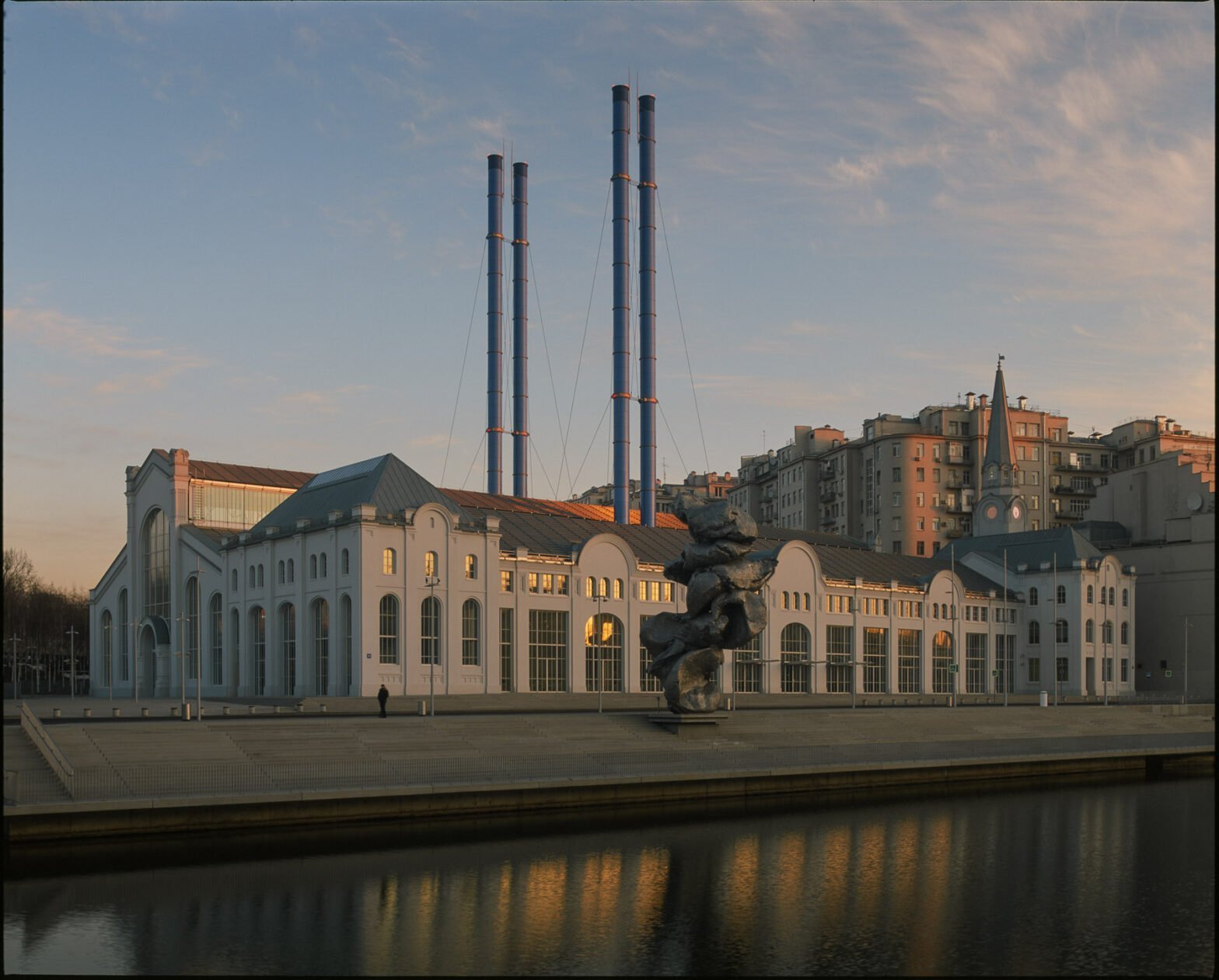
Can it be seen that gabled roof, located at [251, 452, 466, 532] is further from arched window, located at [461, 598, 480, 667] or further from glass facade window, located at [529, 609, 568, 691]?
glass facade window, located at [529, 609, 568, 691]

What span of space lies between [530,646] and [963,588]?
45102mm

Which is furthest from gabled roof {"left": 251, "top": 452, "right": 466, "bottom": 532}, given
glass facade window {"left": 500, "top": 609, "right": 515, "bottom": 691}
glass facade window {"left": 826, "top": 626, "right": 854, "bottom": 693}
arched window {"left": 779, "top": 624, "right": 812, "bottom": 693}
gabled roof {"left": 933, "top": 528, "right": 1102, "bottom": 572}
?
gabled roof {"left": 933, "top": 528, "right": 1102, "bottom": 572}

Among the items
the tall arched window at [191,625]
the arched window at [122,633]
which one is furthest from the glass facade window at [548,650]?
the arched window at [122,633]

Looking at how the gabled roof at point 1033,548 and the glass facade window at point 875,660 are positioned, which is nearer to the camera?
the glass facade window at point 875,660

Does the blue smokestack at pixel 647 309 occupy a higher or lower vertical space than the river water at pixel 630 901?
higher

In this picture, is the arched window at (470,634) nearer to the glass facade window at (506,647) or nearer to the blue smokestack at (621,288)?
the glass facade window at (506,647)

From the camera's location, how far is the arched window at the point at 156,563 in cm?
9444

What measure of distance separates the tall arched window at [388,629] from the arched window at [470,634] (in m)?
4.78

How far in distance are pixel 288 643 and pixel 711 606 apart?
3359 cm

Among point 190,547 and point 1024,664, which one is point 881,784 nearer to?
point 190,547

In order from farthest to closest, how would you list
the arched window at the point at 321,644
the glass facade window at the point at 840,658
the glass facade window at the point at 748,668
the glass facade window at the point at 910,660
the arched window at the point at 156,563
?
1. the glass facade window at the point at 910,660
2. the glass facade window at the point at 840,658
3. the arched window at the point at 156,563
4. the glass facade window at the point at 748,668
5. the arched window at the point at 321,644

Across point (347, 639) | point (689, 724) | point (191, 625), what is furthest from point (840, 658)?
point (191, 625)

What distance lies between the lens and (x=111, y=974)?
22.5 m

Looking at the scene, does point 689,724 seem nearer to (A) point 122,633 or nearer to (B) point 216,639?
(B) point 216,639
